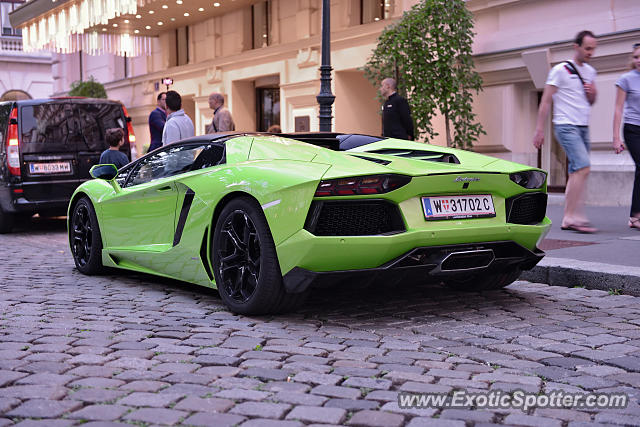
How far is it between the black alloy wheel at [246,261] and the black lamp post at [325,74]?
19.1 ft

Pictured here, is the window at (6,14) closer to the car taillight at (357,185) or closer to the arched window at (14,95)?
the arched window at (14,95)

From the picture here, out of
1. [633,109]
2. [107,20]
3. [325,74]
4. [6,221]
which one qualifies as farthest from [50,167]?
[107,20]

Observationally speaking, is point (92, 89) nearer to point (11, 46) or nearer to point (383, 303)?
point (11, 46)

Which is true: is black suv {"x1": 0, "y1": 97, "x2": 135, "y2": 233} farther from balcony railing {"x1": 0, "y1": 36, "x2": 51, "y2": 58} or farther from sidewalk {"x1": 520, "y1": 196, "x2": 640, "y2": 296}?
balcony railing {"x1": 0, "y1": 36, "x2": 51, "y2": 58}

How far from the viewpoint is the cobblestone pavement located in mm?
3055

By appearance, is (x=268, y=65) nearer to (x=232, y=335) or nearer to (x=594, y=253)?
(x=594, y=253)

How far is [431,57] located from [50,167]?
6.20 m

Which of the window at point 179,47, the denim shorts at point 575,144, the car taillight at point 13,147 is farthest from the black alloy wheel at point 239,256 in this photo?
the window at point 179,47

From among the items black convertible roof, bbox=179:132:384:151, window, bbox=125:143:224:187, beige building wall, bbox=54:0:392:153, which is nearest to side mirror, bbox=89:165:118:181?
window, bbox=125:143:224:187

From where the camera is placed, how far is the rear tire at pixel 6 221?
11.1m

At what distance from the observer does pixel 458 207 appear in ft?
15.8

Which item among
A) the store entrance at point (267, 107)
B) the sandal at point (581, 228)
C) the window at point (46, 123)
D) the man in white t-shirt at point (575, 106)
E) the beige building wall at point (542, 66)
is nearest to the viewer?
the man in white t-shirt at point (575, 106)

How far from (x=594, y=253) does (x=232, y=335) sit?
3735 mm

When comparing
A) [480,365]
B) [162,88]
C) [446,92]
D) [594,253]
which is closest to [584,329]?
[480,365]
